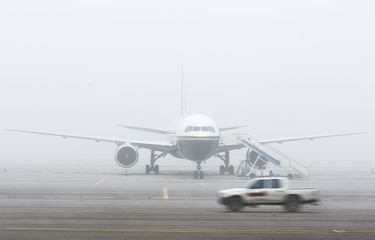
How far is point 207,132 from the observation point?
44500mm

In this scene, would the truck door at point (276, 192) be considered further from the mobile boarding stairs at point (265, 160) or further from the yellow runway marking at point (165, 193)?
the mobile boarding stairs at point (265, 160)

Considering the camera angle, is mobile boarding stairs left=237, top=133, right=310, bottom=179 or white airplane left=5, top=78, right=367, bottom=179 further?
mobile boarding stairs left=237, top=133, right=310, bottom=179

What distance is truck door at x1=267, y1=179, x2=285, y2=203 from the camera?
2273cm

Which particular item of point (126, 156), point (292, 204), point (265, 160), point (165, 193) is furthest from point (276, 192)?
point (265, 160)

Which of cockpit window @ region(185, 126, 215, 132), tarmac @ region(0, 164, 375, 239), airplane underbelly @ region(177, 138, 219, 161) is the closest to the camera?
tarmac @ region(0, 164, 375, 239)

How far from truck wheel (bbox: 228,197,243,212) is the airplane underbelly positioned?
21.2m

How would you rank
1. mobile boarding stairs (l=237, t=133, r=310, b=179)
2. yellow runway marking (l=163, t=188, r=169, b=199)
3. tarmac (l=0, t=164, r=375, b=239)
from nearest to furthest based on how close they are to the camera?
tarmac (l=0, t=164, r=375, b=239)
yellow runway marking (l=163, t=188, r=169, b=199)
mobile boarding stairs (l=237, t=133, r=310, b=179)

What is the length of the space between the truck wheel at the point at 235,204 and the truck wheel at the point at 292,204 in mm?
1801

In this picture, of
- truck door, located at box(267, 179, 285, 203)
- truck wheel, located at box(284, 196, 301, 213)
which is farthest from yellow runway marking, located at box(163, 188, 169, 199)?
truck wheel, located at box(284, 196, 301, 213)

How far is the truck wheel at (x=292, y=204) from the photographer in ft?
74.1

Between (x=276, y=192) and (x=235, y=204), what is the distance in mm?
1689

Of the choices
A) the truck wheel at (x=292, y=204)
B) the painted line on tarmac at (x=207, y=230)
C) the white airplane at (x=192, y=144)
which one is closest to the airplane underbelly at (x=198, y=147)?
the white airplane at (x=192, y=144)

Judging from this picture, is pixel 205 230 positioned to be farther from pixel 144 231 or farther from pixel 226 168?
pixel 226 168

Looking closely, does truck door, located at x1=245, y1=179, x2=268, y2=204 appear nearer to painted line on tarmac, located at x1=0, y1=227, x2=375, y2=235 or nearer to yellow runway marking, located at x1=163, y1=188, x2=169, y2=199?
painted line on tarmac, located at x1=0, y1=227, x2=375, y2=235
